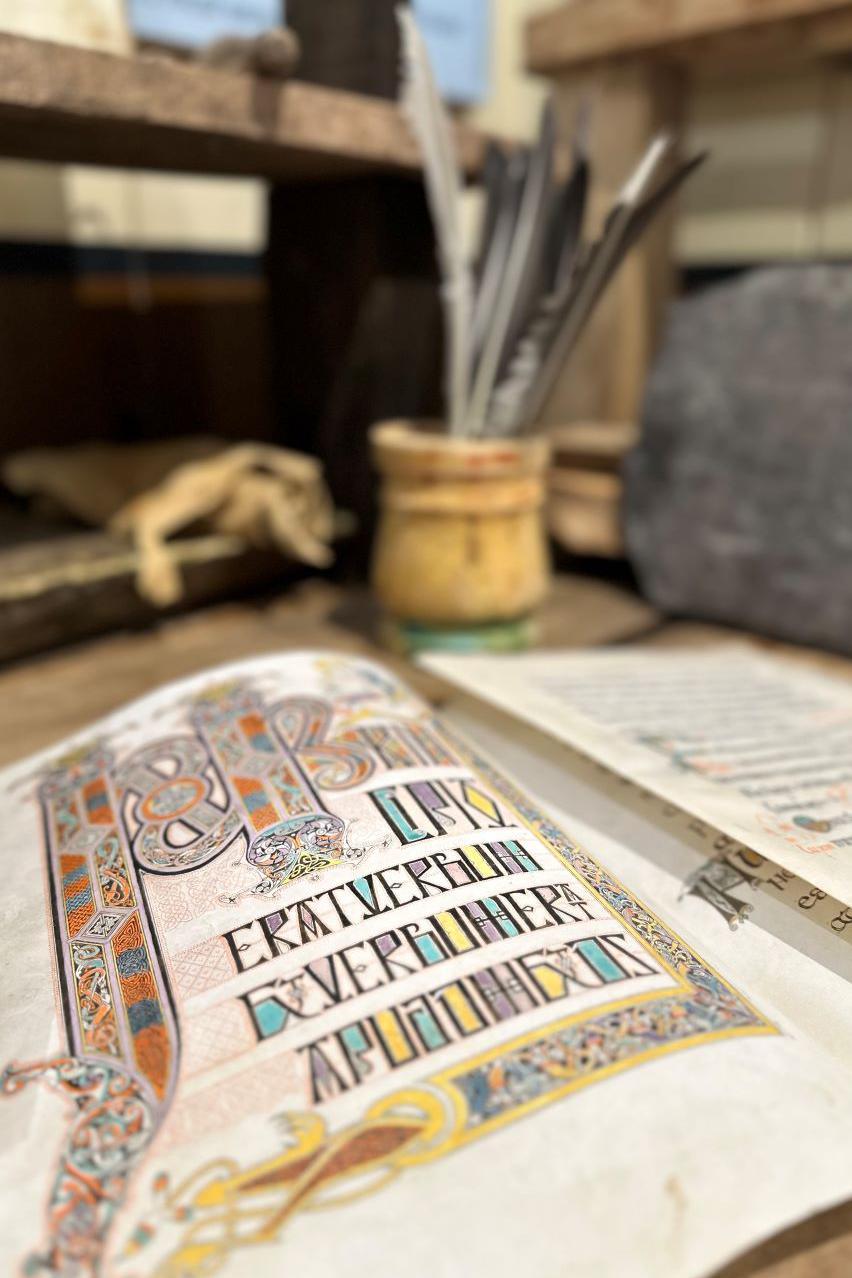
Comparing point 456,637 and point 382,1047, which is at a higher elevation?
point 456,637

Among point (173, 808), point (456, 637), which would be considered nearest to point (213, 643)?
point (456, 637)

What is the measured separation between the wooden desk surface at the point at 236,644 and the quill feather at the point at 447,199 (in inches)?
10.7

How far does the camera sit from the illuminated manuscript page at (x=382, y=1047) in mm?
283

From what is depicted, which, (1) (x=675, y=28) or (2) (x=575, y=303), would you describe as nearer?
(2) (x=575, y=303)

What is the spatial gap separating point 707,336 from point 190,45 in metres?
0.97

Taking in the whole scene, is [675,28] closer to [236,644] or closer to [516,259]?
[516,259]

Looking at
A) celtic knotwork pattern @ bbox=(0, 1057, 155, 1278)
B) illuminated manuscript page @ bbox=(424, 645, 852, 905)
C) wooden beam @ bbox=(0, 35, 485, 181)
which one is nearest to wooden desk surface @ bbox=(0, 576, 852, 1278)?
illuminated manuscript page @ bbox=(424, 645, 852, 905)

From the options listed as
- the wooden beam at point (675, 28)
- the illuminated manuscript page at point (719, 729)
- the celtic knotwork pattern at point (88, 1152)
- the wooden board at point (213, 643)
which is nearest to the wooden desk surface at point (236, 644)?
the wooden board at point (213, 643)

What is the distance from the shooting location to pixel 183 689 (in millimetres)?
617

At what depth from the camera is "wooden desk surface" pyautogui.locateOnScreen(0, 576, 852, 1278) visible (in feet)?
2.48

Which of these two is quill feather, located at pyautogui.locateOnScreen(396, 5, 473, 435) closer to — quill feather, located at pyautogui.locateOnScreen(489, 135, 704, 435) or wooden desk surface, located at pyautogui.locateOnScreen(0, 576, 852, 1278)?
quill feather, located at pyautogui.locateOnScreen(489, 135, 704, 435)

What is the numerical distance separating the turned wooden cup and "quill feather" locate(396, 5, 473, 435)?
0.19ft

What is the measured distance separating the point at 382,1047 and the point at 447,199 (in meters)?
0.73

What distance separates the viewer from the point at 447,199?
79 cm
